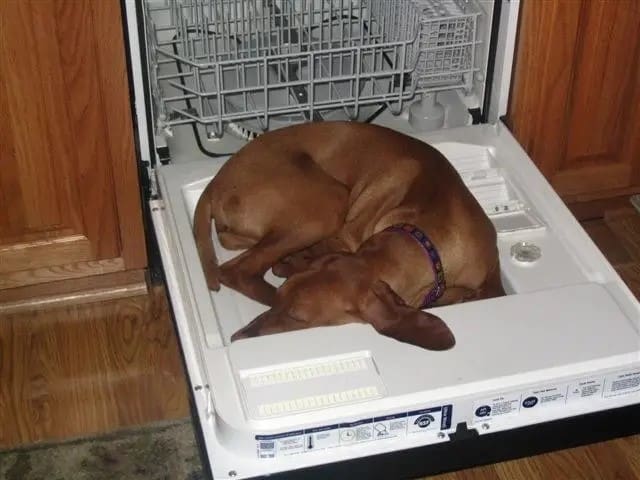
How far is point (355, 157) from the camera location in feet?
6.33

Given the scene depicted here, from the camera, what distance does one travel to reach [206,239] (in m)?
1.86

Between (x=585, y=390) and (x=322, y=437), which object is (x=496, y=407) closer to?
(x=585, y=390)

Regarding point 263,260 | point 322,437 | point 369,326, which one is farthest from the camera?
point 263,260

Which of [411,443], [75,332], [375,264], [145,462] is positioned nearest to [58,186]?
[75,332]

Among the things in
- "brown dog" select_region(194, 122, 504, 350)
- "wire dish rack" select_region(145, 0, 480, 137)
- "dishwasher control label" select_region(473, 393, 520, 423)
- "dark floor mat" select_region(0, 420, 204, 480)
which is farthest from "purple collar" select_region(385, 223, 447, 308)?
"dark floor mat" select_region(0, 420, 204, 480)

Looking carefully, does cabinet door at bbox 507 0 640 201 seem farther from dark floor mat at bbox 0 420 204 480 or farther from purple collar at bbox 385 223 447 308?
dark floor mat at bbox 0 420 204 480

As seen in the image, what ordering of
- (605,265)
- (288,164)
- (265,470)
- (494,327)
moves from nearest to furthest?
(265,470), (494,327), (605,265), (288,164)

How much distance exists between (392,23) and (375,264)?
2.23 feet

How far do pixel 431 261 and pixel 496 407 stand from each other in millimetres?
269

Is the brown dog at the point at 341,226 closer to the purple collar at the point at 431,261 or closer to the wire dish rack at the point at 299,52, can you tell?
the purple collar at the point at 431,261

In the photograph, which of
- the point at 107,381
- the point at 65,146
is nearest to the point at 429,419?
the point at 107,381

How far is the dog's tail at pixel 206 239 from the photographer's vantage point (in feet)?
5.95

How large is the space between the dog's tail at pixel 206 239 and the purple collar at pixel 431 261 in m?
0.31

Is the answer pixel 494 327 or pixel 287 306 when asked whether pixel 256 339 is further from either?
pixel 494 327
